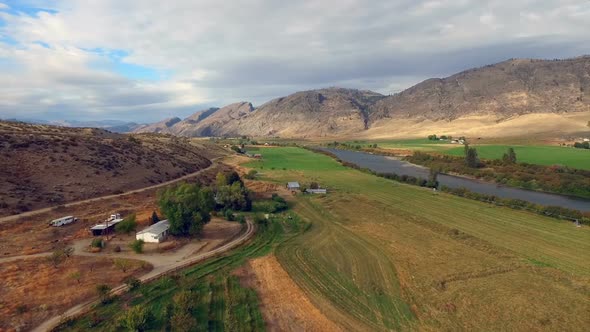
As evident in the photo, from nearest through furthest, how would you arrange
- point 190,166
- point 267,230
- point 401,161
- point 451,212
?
point 267,230 < point 451,212 < point 190,166 < point 401,161

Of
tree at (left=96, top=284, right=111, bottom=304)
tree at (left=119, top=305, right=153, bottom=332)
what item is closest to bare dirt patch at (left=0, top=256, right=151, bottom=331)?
tree at (left=96, top=284, right=111, bottom=304)

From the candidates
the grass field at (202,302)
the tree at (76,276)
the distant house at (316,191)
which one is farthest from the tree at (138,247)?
the distant house at (316,191)

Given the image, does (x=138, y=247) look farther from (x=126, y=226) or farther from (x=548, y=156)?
(x=548, y=156)

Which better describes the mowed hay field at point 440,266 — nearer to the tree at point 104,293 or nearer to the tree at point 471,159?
the tree at point 104,293

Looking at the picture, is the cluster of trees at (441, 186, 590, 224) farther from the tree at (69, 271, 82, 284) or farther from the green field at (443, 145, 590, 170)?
the tree at (69, 271, 82, 284)

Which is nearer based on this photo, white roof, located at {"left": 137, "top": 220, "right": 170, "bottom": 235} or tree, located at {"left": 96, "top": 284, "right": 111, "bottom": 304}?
tree, located at {"left": 96, "top": 284, "right": 111, "bottom": 304}

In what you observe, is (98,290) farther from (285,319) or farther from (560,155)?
(560,155)

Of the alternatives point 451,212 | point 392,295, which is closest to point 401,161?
point 451,212
